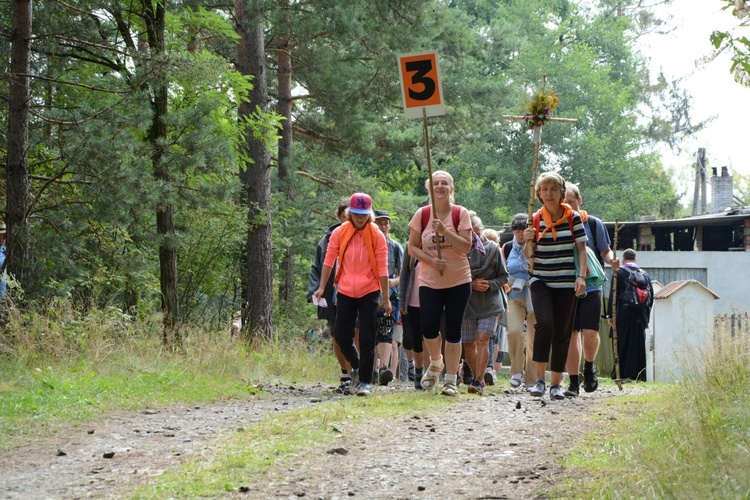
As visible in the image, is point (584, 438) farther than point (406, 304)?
No

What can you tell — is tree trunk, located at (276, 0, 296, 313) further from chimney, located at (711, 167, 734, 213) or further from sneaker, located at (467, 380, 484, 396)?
chimney, located at (711, 167, 734, 213)

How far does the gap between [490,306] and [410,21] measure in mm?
10365

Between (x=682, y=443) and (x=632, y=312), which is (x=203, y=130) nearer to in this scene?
(x=632, y=312)

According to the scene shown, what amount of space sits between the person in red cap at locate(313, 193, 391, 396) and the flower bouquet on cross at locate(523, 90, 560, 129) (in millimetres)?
1812

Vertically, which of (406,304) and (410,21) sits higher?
(410,21)

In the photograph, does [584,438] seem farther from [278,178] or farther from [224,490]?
[278,178]

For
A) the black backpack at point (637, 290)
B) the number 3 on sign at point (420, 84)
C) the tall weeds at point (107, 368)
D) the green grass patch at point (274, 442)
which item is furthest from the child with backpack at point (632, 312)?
the green grass patch at point (274, 442)

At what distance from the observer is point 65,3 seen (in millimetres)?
15617

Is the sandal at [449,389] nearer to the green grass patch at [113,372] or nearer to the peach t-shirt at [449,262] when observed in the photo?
the peach t-shirt at [449,262]

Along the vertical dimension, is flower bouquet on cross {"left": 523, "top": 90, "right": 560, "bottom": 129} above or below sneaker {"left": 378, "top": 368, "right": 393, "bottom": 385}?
above

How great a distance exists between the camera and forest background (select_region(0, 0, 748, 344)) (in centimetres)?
1388

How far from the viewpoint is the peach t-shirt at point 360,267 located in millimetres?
10398

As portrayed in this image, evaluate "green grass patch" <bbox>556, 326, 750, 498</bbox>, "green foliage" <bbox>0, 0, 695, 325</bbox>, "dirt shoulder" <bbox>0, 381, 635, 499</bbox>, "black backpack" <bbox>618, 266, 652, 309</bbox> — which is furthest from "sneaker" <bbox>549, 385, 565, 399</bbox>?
"black backpack" <bbox>618, 266, 652, 309</bbox>

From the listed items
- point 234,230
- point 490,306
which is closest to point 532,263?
point 490,306
